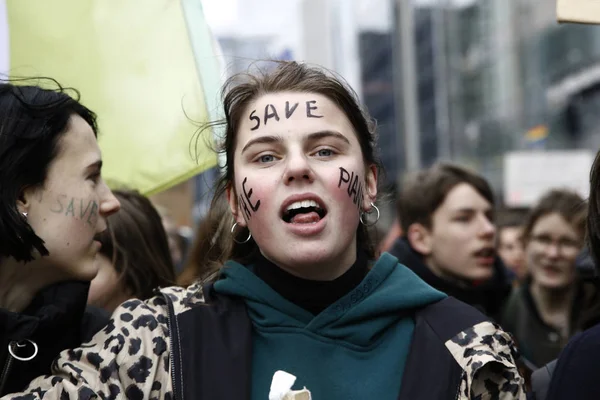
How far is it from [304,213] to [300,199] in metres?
0.05

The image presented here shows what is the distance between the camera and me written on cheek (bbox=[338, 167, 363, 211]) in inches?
96.9

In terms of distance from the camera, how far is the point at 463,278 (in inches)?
188

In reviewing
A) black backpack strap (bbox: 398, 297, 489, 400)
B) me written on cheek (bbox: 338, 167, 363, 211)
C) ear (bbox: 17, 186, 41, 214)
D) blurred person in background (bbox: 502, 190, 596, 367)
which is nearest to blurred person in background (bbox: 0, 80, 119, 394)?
ear (bbox: 17, 186, 41, 214)

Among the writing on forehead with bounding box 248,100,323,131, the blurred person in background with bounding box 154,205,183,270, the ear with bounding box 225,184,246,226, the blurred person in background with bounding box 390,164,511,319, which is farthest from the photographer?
the blurred person in background with bounding box 154,205,183,270

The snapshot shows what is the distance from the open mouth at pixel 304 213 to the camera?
2.39m

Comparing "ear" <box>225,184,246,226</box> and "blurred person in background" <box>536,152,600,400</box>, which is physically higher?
"ear" <box>225,184,246,226</box>

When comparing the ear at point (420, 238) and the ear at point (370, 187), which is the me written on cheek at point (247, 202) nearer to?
the ear at point (370, 187)

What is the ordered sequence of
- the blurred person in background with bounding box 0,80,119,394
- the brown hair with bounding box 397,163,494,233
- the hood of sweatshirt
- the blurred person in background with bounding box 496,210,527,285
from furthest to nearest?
the blurred person in background with bounding box 496,210,527,285 → the brown hair with bounding box 397,163,494,233 → the hood of sweatshirt → the blurred person in background with bounding box 0,80,119,394

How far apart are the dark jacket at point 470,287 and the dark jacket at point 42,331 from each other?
223cm

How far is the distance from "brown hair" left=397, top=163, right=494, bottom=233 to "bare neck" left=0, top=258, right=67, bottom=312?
9.20 ft

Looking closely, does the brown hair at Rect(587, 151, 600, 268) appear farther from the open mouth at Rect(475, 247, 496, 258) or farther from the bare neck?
the open mouth at Rect(475, 247, 496, 258)

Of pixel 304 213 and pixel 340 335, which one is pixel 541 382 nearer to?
pixel 340 335

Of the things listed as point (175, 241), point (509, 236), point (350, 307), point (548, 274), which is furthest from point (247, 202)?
point (509, 236)

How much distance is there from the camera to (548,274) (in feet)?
17.5
